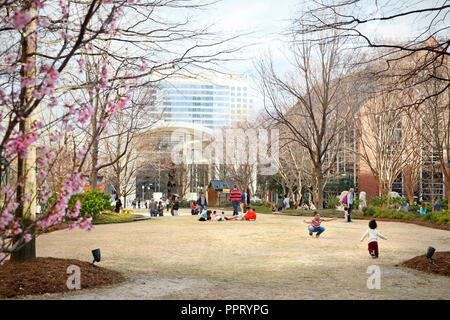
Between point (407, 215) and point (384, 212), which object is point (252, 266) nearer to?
point (407, 215)

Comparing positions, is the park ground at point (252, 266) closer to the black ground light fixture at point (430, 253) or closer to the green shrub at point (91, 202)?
the black ground light fixture at point (430, 253)

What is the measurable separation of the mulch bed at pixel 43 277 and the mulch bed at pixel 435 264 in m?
5.87

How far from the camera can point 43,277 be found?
6.77m

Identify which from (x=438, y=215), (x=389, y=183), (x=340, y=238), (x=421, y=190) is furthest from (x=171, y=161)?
(x=340, y=238)

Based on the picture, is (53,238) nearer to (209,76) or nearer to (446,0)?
(209,76)

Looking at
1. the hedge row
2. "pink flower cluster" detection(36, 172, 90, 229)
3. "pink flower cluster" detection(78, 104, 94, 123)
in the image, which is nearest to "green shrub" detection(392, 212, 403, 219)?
the hedge row

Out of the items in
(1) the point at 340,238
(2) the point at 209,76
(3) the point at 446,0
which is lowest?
(1) the point at 340,238

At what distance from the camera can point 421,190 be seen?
42188 mm

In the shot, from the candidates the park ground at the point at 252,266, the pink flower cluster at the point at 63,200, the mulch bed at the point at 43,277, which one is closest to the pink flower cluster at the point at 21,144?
the pink flower cluster at the point at 63,200

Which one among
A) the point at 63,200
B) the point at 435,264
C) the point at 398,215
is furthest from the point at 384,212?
the point at 63,200

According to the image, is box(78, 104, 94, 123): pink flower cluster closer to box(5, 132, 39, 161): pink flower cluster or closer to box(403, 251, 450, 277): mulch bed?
box(5, 132, 39, 161): pink flower cluster

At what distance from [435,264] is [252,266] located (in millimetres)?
3685

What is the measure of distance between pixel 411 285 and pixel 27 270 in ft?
21.0

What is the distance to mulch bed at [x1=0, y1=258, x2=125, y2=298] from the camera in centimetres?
638
